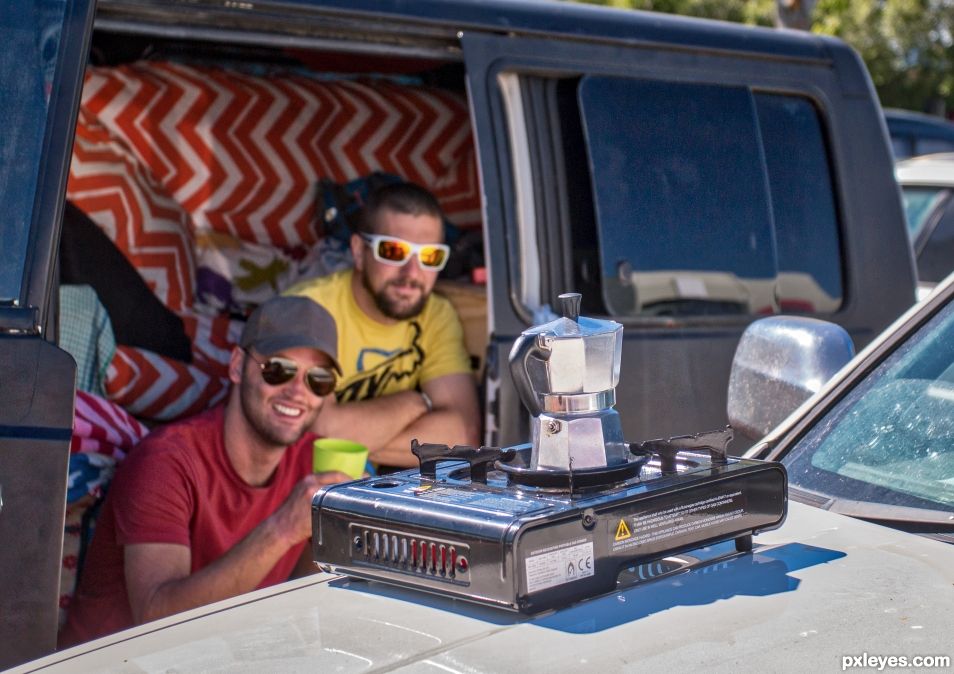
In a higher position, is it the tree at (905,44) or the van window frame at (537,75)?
the tree at (905,44)

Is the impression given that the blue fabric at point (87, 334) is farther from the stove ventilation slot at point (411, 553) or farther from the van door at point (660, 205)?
the stove ventilation slot at point (411, 553)

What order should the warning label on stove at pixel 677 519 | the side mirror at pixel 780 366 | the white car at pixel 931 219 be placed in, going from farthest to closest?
the white car at pixel 931 219 → the side mirror at pixel 780 366 → the warning label on stove at pixel 677 519

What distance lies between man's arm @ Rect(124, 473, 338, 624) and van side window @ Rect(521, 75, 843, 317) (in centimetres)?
114

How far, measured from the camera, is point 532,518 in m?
1.73

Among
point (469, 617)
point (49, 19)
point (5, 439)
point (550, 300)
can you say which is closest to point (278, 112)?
point (550, 300)

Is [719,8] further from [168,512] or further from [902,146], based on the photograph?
[168,512]

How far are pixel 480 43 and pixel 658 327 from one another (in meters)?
1.00

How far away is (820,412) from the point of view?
2410mm

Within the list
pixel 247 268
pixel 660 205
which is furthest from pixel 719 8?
pixel 660 205

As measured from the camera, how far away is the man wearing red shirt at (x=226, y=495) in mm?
3080

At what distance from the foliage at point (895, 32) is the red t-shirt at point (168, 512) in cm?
1486

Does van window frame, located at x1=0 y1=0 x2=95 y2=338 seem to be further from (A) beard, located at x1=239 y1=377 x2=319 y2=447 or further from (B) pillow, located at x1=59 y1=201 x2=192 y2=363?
(B) pillow, located at x1=59 y1=201 x2=192 y2=363

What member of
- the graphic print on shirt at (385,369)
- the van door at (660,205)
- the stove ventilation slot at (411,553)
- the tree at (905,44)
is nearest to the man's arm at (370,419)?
the graphic print on shirt at (385,369)

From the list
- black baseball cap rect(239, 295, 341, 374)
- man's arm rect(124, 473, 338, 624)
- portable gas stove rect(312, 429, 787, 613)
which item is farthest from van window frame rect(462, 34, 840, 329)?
portable gas stove rect(312, 429, 787, 613)
